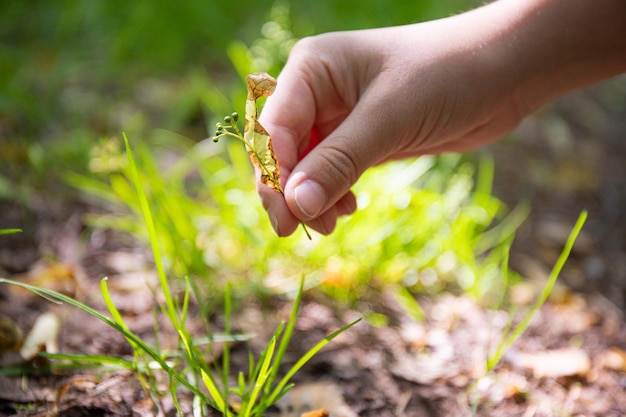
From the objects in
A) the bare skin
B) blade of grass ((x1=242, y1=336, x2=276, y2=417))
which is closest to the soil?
blade of grass ((x1=242, y1=336, x2=276, y2=417))

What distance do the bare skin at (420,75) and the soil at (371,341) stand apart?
0.37m

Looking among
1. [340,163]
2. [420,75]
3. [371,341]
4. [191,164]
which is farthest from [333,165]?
[191,164]

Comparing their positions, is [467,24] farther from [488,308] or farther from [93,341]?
[93,341]

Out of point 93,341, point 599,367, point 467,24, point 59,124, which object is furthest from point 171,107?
point 599,367

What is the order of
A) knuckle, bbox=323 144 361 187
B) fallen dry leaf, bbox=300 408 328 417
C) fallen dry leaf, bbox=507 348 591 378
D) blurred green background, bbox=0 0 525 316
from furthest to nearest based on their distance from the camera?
blurred green background, bbox=0 0 525 316
fallen dry leaf, bbox=507 348 591 378
fallen dry leaf, bbox=300 408 328 417
knuckle, bbox=323 144 361 187

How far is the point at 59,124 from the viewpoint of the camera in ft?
7.04

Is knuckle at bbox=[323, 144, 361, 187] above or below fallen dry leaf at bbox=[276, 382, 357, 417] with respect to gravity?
above

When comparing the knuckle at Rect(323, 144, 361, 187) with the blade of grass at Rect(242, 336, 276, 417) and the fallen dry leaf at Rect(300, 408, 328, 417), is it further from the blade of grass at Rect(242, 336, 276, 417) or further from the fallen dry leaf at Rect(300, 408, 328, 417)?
the fallen dry leaf at Rect(300, 408, 328, 417)

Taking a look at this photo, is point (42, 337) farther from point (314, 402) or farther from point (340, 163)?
point (340, 163)

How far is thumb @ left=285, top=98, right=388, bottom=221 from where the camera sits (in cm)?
99

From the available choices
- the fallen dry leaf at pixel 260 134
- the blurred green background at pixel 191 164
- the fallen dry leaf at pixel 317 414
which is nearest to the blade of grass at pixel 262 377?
the fallen dry leaf at pixel 317 414

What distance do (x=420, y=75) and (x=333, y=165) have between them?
0.97ft

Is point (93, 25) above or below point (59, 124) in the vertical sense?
above

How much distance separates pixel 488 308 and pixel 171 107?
150 cm
